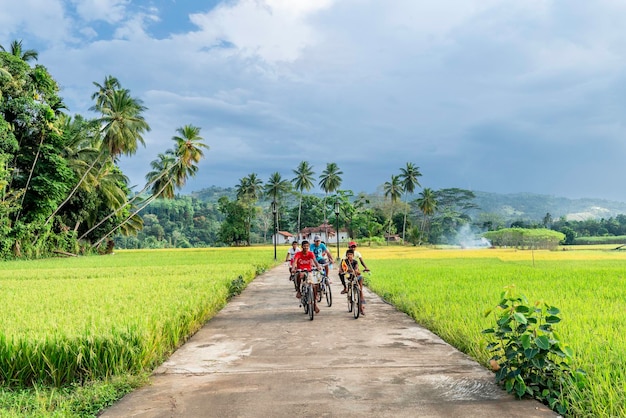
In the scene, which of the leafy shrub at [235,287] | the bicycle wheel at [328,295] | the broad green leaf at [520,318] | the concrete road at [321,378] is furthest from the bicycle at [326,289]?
the broad green leaf at [520,318]

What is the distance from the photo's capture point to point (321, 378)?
456 cm

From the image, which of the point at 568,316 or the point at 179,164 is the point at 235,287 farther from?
the point at 179,164

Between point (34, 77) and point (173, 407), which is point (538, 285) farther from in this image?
point (34, 77)

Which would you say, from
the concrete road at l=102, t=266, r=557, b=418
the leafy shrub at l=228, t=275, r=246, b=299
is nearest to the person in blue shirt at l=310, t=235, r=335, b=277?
the leafy shrub at l=228, t=275, r=246, b=299

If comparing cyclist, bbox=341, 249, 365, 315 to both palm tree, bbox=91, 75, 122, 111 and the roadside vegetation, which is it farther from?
palm tree, bbox=91, 75, 122, 111

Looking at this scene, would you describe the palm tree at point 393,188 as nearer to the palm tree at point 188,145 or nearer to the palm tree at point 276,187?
the palm tree at point 276,187

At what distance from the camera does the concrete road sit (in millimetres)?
3725

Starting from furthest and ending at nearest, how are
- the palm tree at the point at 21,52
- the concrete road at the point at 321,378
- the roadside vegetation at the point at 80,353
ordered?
the palm tree at the point at 21,52, the roadside vegetation at the point at 80,353, the concrete road at the point at 321,378

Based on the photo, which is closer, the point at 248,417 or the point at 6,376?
the point at 248,417

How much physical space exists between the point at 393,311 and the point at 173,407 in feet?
19.2

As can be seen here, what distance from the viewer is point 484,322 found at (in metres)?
6.41

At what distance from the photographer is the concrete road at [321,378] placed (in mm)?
3725

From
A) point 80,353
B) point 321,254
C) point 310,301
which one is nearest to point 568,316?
point 310,301

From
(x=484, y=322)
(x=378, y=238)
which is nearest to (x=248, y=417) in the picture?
(x=484, y=322)
